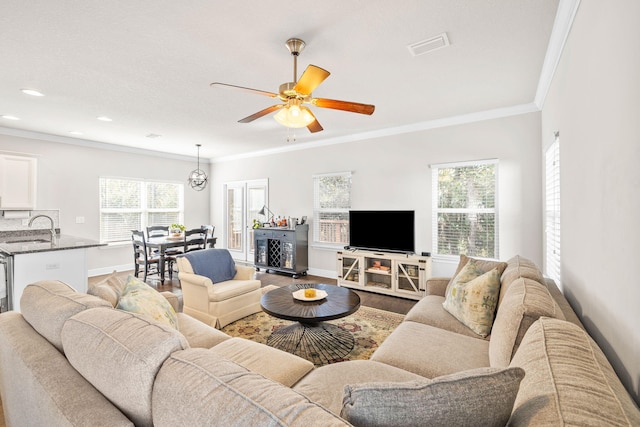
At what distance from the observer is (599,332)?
4.67ft

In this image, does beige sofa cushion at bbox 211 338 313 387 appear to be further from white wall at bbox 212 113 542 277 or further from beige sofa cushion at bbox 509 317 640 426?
white wall at bbox 212 113 542 277

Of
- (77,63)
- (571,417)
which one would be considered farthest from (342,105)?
(77,63)

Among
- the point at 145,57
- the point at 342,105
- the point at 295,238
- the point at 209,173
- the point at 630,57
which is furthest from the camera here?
the point at 209,173

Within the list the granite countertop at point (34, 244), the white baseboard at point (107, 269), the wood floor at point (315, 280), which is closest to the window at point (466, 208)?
the wood floor at point (315, 280)

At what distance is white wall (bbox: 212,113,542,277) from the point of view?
12.6ft

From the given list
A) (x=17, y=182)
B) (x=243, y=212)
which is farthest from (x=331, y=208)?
(x=17, y=182)

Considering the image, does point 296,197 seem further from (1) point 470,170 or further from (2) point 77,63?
(2) point 77,63

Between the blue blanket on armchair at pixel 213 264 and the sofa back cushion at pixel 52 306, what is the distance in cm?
189

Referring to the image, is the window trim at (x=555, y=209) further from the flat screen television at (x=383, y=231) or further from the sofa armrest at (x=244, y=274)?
the sofa armrest at (x=244, y=274)

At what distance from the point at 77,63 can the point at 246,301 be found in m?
2.92

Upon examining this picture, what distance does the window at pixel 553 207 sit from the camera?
2.61 metres

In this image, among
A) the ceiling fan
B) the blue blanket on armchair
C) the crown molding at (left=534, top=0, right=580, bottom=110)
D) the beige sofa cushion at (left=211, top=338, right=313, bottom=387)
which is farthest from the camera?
the blue blanket on armchair

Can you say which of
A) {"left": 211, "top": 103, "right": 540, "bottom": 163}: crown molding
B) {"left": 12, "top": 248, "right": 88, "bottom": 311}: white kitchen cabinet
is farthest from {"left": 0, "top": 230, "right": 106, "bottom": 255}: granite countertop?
{"left": 211, "top": 103, "right": 540, "bottom": 163}: crown molding

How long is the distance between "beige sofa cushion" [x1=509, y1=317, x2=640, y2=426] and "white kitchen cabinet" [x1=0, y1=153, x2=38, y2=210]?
21.9ft
